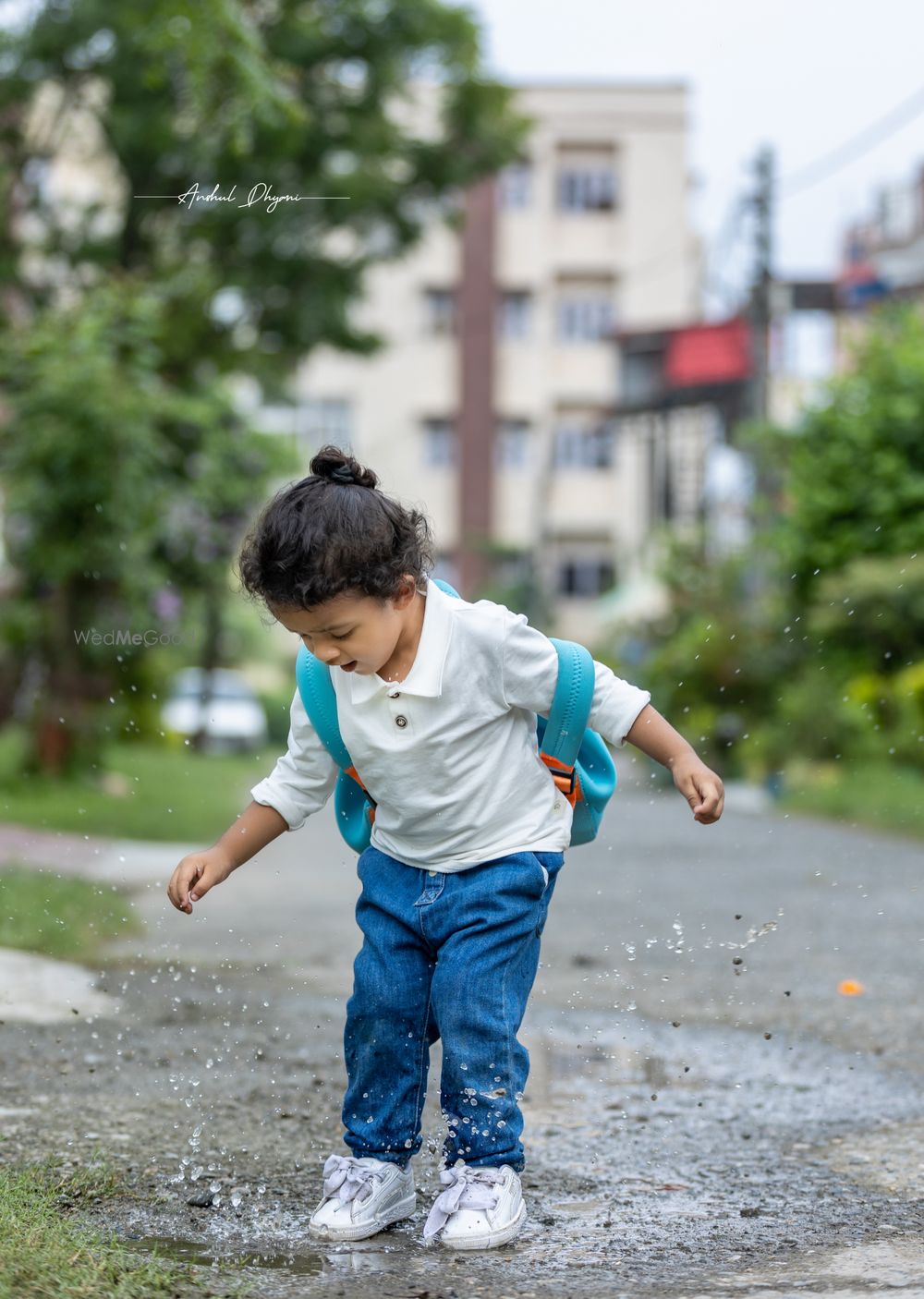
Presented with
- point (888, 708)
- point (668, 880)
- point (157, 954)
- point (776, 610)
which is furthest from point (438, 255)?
point (157, 954)

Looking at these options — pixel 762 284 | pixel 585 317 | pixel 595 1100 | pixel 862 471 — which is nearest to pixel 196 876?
pixel 595 1100

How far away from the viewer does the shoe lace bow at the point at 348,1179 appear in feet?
10.1

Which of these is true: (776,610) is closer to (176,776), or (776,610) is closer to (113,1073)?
(176,776)

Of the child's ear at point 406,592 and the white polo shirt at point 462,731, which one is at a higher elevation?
the child's ear at point 406,592

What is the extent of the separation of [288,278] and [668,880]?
905cm

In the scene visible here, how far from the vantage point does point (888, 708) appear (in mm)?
15305

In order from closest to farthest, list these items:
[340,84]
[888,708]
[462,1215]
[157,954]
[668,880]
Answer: [462,1215] < [157,954] < [668,880] < [888,708] < [340,84]

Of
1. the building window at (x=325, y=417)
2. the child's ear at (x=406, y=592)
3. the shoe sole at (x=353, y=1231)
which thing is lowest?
the shoe sole at (x=353, y=1231)

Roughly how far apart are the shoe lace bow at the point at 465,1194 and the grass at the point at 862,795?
8.45 metres

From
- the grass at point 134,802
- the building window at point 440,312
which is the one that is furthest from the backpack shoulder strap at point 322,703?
the building window at point 440,312

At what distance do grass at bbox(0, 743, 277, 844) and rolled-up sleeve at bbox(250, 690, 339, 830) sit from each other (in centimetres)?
496

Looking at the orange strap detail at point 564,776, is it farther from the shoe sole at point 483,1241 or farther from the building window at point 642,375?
the building window at point 642,375

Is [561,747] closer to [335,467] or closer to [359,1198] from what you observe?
[335,467]
